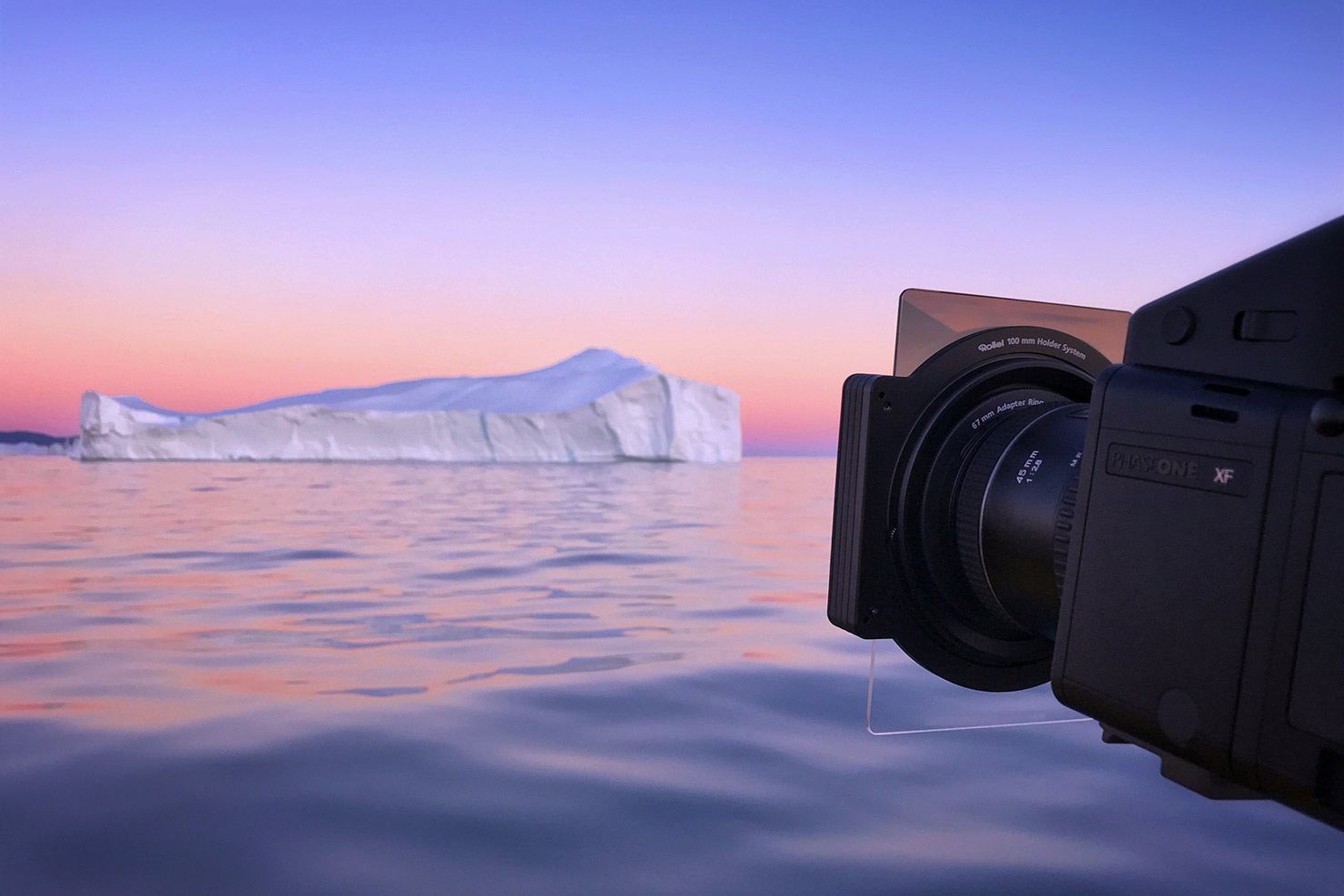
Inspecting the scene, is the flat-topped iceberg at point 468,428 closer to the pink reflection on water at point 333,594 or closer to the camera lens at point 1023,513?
the pink reflection on water at point 333,594

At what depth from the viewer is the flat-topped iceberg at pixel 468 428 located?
12.2 m

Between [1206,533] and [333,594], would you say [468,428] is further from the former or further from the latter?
[1206,533]

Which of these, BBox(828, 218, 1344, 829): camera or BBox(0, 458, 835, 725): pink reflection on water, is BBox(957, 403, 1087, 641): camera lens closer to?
BBox(828, 218, 1344, 829): camera

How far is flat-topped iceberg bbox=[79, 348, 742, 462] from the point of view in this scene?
39.9 ft

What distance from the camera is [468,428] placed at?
43.6ft

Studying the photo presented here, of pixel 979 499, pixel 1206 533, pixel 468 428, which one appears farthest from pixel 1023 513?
pixel 468 428

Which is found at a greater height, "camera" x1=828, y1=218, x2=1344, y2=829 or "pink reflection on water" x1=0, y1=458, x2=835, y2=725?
"camera" x1=828, y1=218, x2=1344, y2=829

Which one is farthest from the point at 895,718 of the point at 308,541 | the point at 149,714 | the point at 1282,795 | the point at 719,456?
the point at 719,456

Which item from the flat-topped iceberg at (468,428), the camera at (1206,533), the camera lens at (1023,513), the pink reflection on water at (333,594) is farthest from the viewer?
the flat-topped iceberg at (468,428)

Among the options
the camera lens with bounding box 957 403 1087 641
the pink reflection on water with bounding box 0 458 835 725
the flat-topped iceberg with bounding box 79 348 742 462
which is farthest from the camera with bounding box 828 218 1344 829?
the flat-topped iceberg with bounding box 79 348 742 462

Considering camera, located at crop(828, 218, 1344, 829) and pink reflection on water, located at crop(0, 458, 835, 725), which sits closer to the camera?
camera, located at crop(828, 218, 1344, 829)

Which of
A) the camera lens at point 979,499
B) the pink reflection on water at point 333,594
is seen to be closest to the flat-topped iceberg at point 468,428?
the pink reflection on water at point 333,594

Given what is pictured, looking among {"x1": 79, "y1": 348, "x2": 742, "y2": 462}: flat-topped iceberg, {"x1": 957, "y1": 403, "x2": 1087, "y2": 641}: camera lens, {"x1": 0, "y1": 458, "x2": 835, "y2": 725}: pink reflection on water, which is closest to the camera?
{"x1": 957, "y1": 403, "x2": 1087, "y2": 641}: camera lens

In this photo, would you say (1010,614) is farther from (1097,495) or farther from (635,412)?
(635,412)
